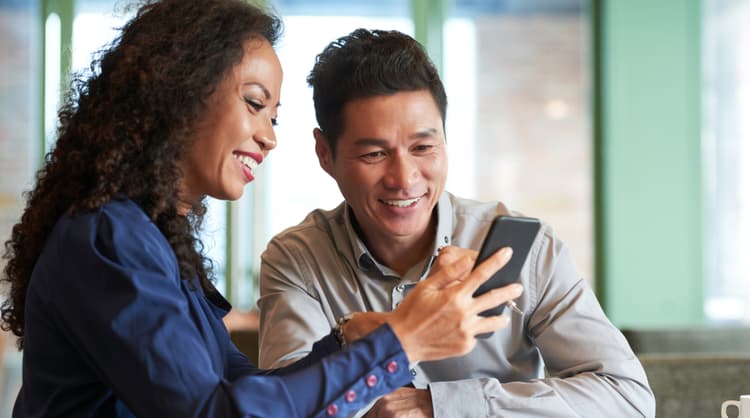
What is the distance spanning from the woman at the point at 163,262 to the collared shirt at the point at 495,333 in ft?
0.95

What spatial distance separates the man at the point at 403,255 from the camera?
1.75 meters

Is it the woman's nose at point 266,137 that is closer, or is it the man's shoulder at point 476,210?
the woman's nose at point 266,137

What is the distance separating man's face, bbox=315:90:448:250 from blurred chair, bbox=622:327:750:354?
1.06 m

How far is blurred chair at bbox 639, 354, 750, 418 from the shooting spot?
1.92 meters

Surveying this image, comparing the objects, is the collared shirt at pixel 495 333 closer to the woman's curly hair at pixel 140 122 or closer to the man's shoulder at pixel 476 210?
the man's shoulder at pixel 476 210

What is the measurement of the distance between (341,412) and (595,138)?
436cm

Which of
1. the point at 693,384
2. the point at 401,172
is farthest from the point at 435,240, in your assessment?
the point at 693,384

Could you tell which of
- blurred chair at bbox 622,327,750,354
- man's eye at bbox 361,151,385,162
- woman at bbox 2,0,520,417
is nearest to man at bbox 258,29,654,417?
man's eye at bbox 361,151,385,162

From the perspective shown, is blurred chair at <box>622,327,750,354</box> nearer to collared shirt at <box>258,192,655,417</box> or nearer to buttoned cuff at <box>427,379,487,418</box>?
collared shirt at <box>258,192,655,417</box>

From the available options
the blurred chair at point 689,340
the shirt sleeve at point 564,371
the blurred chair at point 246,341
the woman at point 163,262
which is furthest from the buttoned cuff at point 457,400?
the blurred chair at point 689,340

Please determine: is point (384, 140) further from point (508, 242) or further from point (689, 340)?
point (689, 340)

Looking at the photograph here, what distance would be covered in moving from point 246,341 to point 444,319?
1244mm

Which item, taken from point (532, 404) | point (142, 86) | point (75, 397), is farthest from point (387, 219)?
point (75, 397)

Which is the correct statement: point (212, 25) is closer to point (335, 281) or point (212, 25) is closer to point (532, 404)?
point (335, 281)
